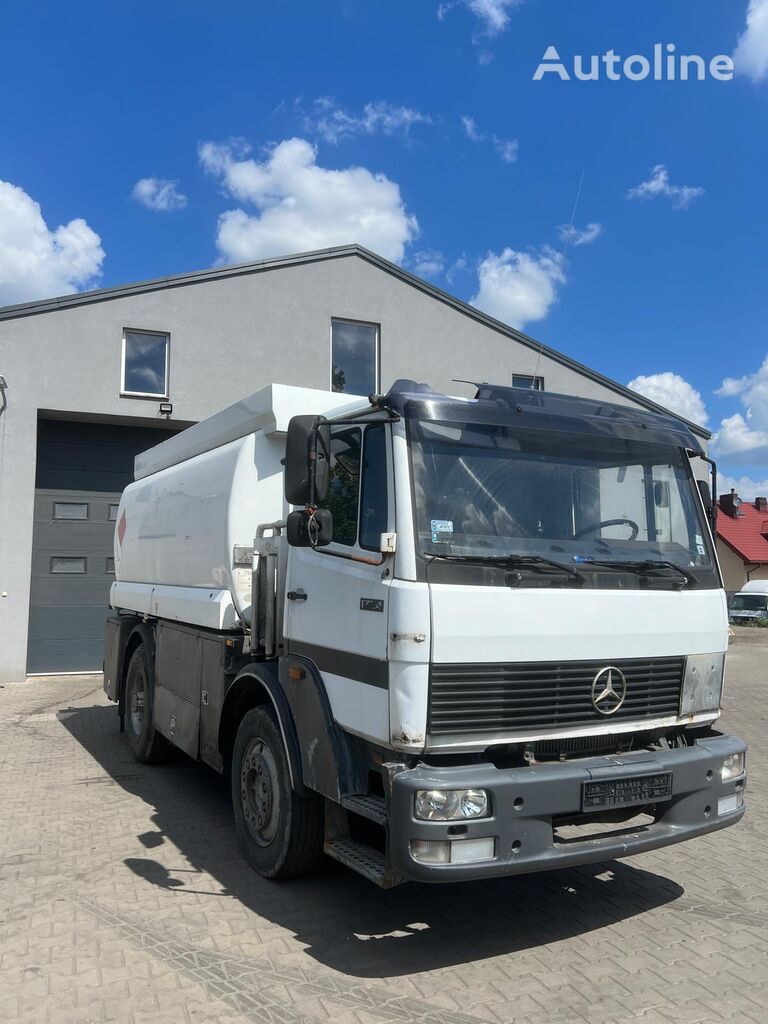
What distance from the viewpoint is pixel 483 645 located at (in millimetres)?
3701

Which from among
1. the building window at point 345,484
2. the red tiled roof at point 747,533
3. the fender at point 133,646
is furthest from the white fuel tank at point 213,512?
the red tiled roof at point 747,533

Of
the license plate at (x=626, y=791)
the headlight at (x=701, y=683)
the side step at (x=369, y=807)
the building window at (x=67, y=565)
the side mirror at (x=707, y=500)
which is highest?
the side mirror at (x=707, y=500)

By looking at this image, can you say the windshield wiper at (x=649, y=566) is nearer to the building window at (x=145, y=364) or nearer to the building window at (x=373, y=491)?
the building window at (x=373, y=491)

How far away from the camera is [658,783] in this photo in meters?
3.95

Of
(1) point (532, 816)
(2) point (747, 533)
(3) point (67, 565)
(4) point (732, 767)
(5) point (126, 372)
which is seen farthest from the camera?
(2) point (747, 533)

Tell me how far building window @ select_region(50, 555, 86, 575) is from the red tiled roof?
114ft

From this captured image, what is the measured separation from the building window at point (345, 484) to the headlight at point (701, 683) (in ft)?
6.27

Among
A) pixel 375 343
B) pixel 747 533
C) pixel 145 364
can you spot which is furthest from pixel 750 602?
pixel 145 364

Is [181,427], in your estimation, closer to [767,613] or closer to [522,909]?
[522,909]

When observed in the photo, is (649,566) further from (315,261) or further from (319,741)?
(315,261)

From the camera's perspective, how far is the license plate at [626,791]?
374 centimetres

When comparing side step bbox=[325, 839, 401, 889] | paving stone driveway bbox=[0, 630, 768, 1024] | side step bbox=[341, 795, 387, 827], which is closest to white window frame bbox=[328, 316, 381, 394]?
paving stone driveway bbox=[0, 630, 768, 1024]

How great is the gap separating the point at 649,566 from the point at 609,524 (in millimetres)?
295

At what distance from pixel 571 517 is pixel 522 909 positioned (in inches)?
82.8
